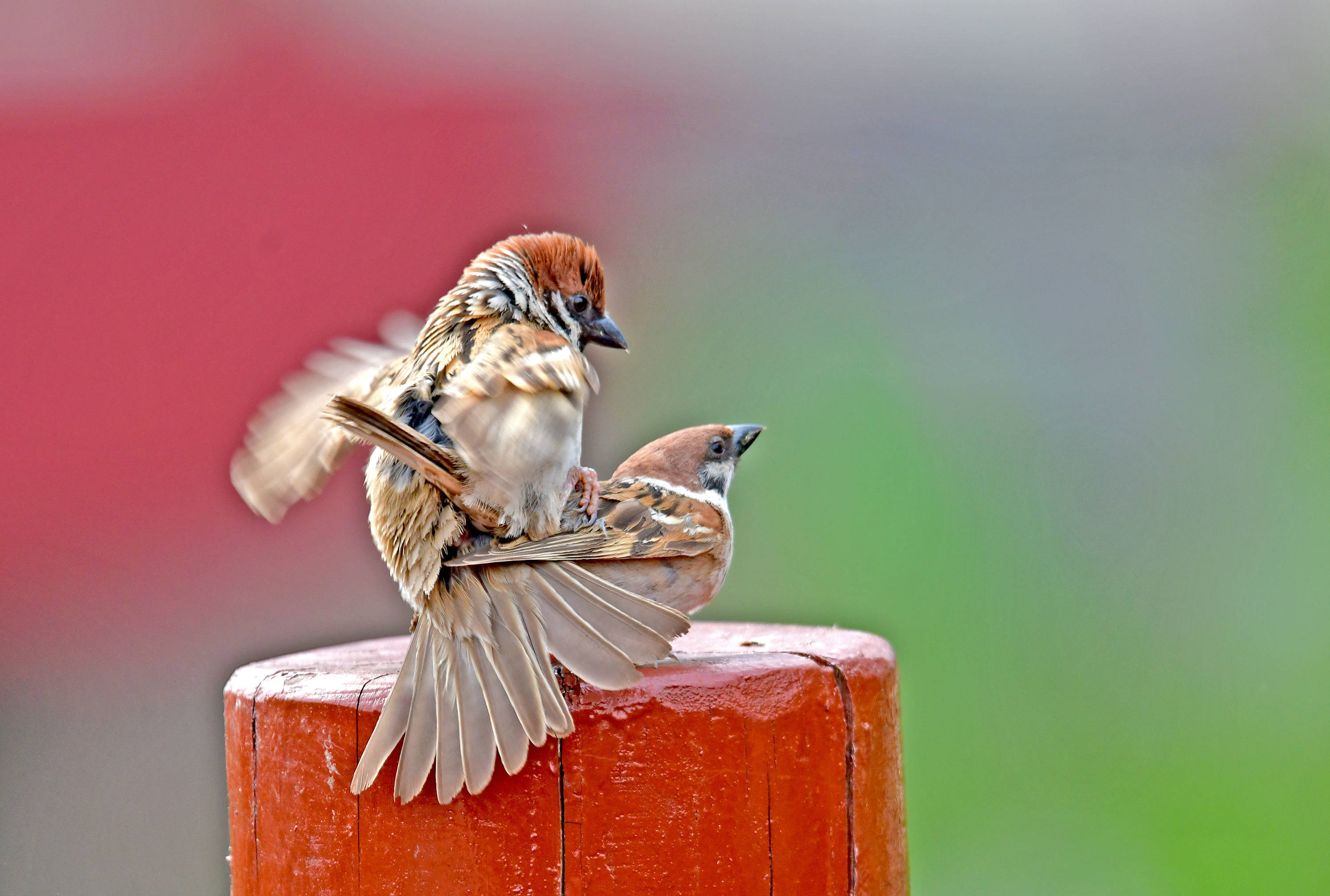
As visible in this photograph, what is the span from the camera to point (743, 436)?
10.3ft

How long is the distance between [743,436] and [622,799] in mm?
1425

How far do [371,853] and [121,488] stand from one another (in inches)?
140

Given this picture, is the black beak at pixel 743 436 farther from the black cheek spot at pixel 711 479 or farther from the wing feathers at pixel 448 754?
the wing feathers at pixel 448 754

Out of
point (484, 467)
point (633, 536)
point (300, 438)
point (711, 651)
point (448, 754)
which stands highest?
point (300, 438)

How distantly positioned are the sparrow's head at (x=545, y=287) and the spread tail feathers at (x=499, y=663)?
61cm

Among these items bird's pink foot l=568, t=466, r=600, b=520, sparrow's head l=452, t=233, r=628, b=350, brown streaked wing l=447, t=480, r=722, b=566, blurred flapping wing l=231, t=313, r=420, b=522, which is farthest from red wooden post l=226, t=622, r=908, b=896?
sparrow's head l=452, t=233, r=628, b=350

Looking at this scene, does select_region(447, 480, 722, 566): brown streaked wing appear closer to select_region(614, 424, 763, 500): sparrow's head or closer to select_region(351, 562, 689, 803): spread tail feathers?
select_region(351, 562, 689, 803): spread tail feathers

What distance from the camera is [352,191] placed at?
5.23 m

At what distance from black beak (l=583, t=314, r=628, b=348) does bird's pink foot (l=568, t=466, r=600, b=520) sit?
347mm

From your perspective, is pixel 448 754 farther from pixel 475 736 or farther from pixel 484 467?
pixel 484 467

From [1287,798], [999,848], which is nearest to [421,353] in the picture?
[999,848]

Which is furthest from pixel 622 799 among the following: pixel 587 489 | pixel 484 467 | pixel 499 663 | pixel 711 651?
pixel 587 489

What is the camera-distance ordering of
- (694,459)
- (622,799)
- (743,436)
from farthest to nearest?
(743,436), (694,459), (622,799)

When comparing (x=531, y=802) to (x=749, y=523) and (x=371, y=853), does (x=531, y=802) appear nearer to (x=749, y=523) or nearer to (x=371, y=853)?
(x=371, y=853)
